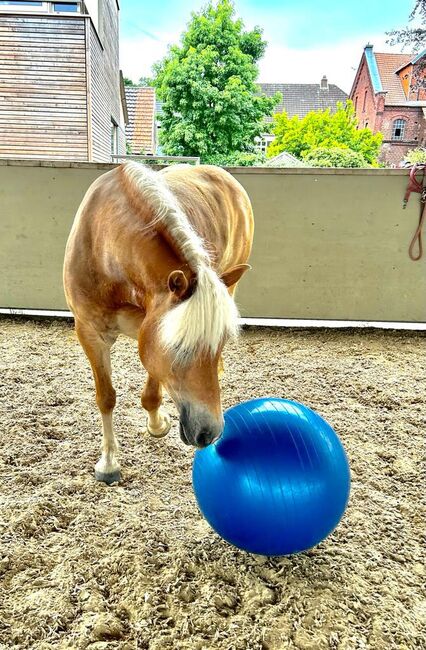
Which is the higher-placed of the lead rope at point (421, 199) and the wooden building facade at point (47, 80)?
the wooden building facade at point (47, 80)

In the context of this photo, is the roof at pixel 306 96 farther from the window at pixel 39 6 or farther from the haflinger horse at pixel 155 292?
the haflinger horse at pixel 155 292

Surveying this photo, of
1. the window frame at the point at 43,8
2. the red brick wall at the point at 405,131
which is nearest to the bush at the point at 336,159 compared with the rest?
the window frame at the point at 43,8

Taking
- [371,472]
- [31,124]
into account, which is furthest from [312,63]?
[371,472]

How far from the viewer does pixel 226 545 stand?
1.51 metres

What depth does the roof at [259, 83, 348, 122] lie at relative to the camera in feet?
84.4

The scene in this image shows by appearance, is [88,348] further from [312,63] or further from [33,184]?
[312,63]

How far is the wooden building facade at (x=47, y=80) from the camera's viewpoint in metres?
6.82

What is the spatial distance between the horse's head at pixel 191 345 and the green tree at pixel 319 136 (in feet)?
51.6

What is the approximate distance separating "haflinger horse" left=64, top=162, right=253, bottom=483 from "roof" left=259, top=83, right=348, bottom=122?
26626 millimetres

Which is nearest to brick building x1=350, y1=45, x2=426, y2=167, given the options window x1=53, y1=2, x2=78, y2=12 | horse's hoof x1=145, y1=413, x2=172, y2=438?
window x1=53, y1=2, x2=78, y2=12

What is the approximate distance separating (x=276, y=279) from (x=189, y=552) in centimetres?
283

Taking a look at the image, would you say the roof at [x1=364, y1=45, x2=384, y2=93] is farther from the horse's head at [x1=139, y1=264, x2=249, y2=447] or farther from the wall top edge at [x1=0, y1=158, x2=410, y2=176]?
the horse's head at [x1=139, y1=264, x2=249, y2=447]

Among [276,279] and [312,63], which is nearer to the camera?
[276,279]

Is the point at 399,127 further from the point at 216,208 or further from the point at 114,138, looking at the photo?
the point at 216,208
